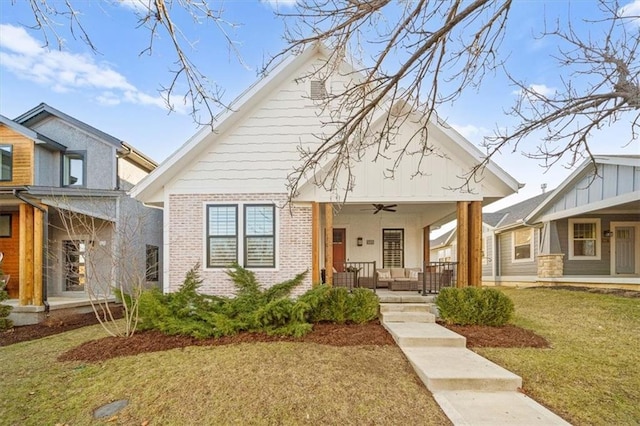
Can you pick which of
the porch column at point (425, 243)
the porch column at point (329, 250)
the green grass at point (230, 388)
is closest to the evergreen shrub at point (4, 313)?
the green grass at point (230, 388)

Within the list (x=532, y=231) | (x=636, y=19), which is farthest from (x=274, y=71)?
(x=532, y=231)

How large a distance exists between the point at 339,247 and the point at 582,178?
1030cm

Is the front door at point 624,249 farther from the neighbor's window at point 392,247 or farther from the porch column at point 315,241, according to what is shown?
the porch column at point 315,241

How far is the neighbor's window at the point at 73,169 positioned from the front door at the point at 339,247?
988cm

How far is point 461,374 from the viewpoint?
456 cm

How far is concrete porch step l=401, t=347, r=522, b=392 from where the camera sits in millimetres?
4414

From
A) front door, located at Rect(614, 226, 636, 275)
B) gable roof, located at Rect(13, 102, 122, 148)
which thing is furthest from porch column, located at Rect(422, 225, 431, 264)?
gable roof, located at Rect(13, 102, 122, 148)

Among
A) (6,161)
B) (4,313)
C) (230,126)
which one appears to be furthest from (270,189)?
(6,161)

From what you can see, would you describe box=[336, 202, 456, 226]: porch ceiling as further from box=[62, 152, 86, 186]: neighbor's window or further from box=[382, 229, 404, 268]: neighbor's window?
box=[62, 152, 86, 186]: neighbor's window

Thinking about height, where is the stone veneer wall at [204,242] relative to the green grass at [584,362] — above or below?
above

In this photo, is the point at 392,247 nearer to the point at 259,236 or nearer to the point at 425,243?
the point at 425,243

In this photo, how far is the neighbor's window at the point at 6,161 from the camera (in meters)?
11.9

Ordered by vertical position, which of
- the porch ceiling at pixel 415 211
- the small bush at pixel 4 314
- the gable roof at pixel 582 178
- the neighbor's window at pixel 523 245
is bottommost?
the small bush at pixel 4 314

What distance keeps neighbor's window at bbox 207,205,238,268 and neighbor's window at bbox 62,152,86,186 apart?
7.59m
